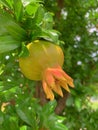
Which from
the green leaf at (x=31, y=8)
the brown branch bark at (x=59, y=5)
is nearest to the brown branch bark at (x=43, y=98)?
the brown branch bark at (x=59, y=5)

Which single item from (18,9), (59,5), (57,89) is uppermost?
(18,9)

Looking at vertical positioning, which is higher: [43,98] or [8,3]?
[8,3]

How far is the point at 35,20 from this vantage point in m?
0.69

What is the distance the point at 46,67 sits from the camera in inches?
25.3

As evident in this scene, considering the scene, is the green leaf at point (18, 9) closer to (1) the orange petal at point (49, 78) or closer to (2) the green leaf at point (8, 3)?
(2) the green leaf at point (8, 3)

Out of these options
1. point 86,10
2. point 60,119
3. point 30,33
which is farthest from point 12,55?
point 86,10

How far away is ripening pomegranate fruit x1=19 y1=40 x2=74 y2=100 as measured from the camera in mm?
629

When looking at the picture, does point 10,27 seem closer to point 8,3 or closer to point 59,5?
point 8,3

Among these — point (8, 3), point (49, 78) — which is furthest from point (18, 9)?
point (49, 78)

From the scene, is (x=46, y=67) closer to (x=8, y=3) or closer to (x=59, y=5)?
(x=8, y=3)

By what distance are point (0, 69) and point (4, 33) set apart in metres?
0.28

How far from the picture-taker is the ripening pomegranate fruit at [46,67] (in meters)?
0.63

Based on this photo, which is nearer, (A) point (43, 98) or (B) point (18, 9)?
(B) point (18, 9)

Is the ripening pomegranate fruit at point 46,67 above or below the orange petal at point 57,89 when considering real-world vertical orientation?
above
